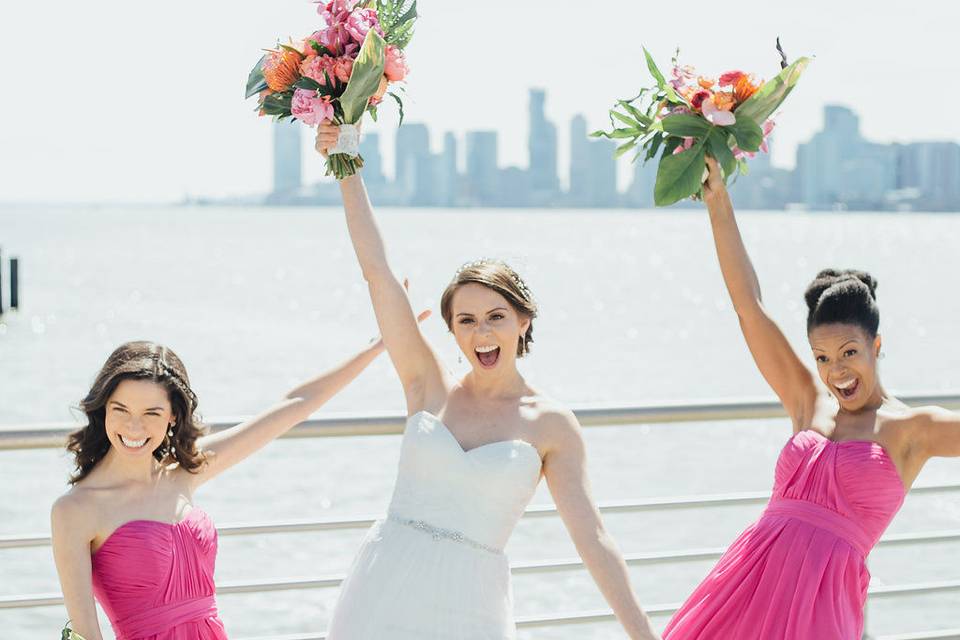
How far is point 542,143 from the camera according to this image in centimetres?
6819

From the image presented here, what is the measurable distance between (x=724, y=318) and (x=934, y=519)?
3205 centimetres

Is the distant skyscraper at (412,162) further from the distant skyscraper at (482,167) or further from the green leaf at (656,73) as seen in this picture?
the green leaf at (656,73)

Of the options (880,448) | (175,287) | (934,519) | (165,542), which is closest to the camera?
(165,542)

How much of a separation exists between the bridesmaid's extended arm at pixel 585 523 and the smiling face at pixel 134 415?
96 cm

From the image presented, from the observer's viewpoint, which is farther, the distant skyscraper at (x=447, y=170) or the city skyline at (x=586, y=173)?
the distant skyscraper at (x=447, y=170)

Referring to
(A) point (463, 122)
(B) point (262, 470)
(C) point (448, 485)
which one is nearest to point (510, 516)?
(C) point (448, 485)

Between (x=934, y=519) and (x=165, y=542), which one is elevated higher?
(x=165, y=542)

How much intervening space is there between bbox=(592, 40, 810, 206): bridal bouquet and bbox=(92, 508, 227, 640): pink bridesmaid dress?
152 centimetres

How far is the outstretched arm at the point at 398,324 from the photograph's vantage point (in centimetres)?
330

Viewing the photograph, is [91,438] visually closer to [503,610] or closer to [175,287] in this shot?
[503,610]

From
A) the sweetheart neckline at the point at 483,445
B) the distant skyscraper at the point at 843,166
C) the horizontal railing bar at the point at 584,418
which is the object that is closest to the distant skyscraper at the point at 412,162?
the distant skyscraper at the point at 843,166

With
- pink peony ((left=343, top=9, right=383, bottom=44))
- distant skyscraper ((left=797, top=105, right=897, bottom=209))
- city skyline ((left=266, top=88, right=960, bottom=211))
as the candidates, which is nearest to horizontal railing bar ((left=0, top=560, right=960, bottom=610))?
pink peony ((left=343, top=9, right=383, bottom=44))

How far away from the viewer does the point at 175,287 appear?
54.4m

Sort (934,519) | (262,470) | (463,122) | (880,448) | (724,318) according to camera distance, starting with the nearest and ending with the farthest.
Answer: (880,448)
(934,519)
(262,470)
(724,318)
(463,122)
